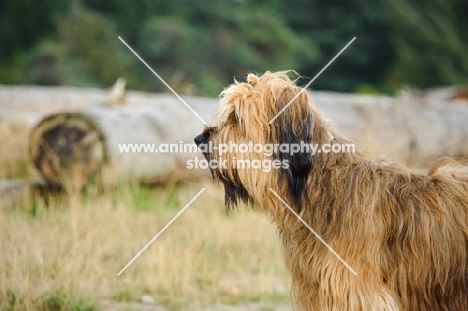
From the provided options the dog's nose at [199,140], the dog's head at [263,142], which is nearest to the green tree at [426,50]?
the dog's head at [263,142]

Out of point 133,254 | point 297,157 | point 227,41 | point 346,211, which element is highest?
point 227,41

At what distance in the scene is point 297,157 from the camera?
3.80m

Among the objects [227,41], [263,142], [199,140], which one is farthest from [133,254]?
[227,41]

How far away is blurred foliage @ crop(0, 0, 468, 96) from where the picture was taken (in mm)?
21875

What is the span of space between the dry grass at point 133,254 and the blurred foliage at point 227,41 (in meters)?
12.5

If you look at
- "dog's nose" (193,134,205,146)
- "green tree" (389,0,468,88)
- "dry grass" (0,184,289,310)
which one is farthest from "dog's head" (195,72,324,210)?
"green tree" (389,0,468,88)

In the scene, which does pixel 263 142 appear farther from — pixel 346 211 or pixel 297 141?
pixel 346 211

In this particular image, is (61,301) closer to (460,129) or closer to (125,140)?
(125,140)

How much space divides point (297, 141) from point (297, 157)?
0.30 ft

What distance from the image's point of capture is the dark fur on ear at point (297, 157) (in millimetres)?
3803

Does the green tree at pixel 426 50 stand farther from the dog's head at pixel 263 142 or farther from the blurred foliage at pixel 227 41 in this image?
the dog's head at pixel 263 142

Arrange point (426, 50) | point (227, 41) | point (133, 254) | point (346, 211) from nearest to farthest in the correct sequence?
point (346, 211) → point (133, 254) → point (227, 41) → point (426, 50)

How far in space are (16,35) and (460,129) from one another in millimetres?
16729

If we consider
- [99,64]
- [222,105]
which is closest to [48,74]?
[99,64]
